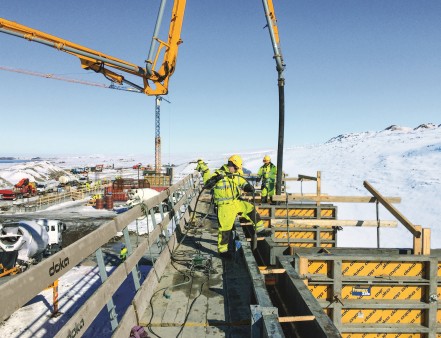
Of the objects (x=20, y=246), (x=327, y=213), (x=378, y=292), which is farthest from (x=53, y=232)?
(x=378, y=292)

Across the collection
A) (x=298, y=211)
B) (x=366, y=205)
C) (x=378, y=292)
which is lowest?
(x=366, y=205)

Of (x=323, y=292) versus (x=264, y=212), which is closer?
(x=323, y=292)

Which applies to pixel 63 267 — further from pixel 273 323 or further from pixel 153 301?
pixel 153 301

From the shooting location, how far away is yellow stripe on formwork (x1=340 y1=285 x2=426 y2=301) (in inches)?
234

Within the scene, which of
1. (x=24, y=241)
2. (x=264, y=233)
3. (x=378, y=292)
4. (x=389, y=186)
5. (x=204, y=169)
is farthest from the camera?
(x=389, y=186)

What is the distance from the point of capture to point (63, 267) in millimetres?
2143

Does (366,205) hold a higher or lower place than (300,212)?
lower

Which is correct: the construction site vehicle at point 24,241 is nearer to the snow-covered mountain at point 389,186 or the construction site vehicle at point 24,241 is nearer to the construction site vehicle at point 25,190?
the snow-covered mountain at point 389,186

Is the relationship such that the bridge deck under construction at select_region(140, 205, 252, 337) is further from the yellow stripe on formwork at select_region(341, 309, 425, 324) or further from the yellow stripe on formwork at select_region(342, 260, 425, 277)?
the yellow stripe on formwork at select_region(341, 309, 425, 324)

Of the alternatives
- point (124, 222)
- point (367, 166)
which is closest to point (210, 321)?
point (124, 222)

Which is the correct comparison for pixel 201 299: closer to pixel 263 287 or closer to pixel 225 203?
pixel 263 287

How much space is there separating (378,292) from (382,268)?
472mm

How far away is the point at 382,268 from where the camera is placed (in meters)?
5.91

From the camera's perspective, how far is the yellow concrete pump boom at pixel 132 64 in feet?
54.0
